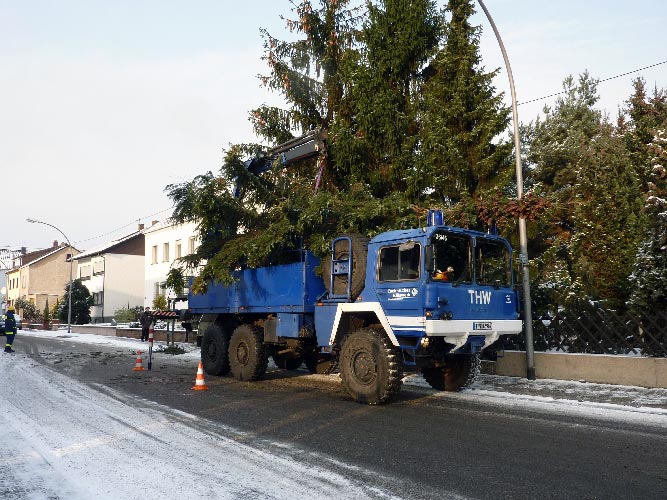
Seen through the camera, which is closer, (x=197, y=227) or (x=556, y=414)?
(x=556, y=414)

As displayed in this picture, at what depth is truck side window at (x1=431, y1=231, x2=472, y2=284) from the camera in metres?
9.32

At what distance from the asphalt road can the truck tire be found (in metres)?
1.88

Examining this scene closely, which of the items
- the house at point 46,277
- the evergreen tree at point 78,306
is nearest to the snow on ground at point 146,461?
the evergreen tree at point 78,306

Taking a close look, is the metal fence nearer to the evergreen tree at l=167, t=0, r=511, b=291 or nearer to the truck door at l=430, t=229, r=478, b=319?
the truck door at l=430, t=229, r=478, b=319

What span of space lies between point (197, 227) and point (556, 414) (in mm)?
8713

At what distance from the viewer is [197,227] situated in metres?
13.8

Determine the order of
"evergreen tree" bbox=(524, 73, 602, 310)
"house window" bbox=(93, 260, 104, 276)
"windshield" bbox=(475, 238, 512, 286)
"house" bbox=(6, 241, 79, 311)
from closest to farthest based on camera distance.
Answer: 1. "windshield" bbox=(475, 238, 512, 286)
2. "evergreen tree" bbox=(524, 73, 602, 310)
3. "house window" bbox=(93, 260, 104, 276)
4. "house" bbox=(6, 241, 79, 311)

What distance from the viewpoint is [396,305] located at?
9430 mm

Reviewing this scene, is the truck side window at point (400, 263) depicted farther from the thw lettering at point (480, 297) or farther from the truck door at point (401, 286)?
the thw lettering at point (480, 297)

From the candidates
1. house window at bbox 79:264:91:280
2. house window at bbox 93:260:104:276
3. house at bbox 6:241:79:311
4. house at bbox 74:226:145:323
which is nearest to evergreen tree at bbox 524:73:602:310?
house at bbox 74:226:145:323

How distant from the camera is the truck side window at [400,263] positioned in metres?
9.31

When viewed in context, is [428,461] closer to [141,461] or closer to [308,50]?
[141,461]

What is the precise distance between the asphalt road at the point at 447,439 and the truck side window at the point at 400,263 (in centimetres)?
204

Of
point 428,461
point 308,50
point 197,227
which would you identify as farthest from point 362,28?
point 428,461
